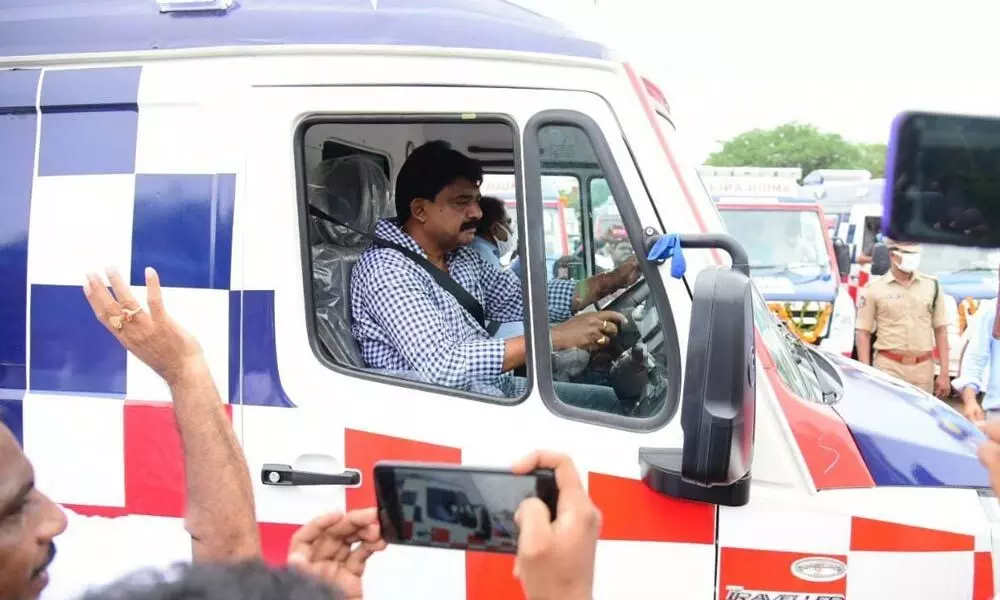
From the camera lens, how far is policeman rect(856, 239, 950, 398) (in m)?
5.41

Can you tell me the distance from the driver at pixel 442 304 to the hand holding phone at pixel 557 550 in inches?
40.0

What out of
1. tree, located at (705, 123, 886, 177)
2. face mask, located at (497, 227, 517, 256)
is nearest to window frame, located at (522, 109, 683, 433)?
face mask, located at (497, 227, 517, 256)

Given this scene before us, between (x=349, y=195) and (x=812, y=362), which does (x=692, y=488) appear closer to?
(x=812, y=362)

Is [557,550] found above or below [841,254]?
below

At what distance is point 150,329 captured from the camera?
4.31 feet

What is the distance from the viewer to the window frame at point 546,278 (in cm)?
178

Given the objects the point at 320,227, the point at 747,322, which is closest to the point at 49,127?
the point at 320,227

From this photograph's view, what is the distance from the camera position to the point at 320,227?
2.43 meters

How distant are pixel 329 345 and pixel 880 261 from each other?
5731 mm

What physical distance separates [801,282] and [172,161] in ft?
24.3

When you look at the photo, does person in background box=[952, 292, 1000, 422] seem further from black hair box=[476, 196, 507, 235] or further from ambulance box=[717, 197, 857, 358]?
ambulance box=[717, 197, 857, 358]

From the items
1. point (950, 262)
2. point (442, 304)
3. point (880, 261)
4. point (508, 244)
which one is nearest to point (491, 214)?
point (508, 244)

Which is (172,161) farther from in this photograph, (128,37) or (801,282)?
(801,282)

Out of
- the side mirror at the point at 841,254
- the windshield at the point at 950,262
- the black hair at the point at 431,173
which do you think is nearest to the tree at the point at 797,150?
the windshield at the point at 950,262
